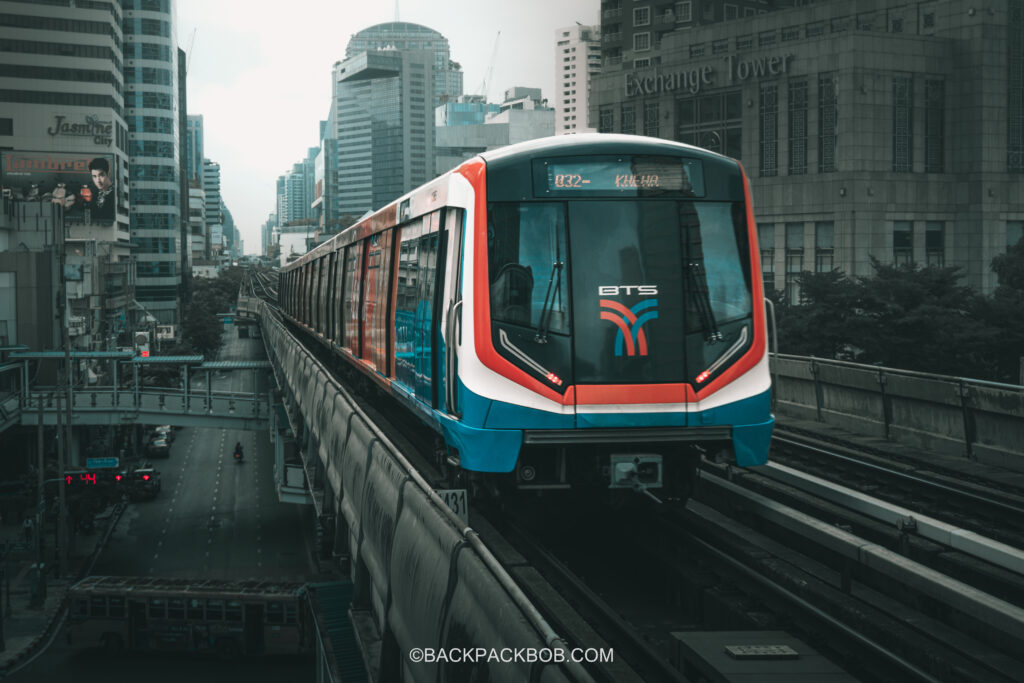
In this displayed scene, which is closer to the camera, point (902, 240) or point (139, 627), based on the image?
point (139, 627)

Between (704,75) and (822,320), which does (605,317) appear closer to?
(822,320)

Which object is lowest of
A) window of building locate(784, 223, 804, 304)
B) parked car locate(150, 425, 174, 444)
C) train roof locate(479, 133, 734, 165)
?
parked car locate(150, 425, 174, 444)

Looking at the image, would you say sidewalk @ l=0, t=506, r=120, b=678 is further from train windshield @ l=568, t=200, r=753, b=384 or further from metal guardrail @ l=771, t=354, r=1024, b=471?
train windshield @ l=568, t=200, r=753, b=384

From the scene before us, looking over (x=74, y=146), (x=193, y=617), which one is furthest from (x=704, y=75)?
(x=74, y=146)

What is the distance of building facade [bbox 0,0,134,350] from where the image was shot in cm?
6719

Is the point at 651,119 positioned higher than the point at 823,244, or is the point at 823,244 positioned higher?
the point at 651,119

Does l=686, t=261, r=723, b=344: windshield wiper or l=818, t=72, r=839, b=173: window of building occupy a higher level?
l=818, t=72, r=839, b=173: window of building

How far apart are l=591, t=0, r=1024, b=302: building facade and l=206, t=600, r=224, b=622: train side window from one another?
1367 inches

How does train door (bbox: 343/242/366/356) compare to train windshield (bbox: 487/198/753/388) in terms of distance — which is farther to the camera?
train door (bbox: 343/242/366/356)

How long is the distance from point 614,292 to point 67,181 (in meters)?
80.1

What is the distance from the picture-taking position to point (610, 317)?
933 cm

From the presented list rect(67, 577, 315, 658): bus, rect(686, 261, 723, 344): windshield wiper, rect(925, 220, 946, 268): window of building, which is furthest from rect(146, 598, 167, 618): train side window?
rect(925, 220, 946, 268): window of building

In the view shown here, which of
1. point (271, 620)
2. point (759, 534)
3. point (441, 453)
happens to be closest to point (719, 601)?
point (759, 534)

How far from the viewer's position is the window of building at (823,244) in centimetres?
5778
